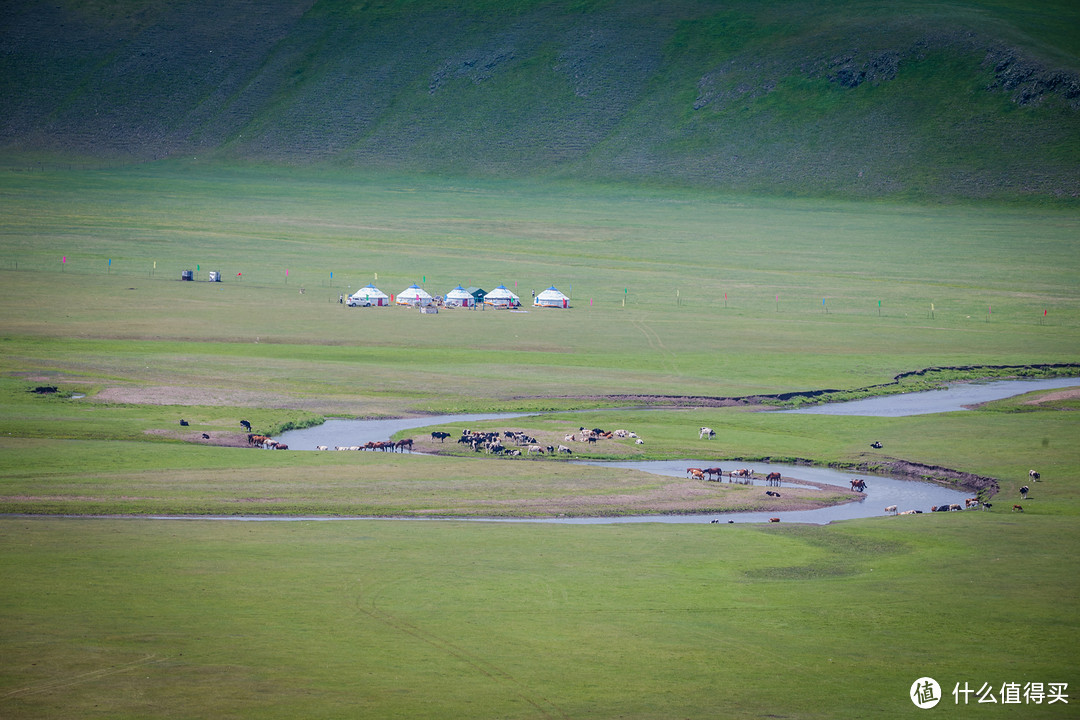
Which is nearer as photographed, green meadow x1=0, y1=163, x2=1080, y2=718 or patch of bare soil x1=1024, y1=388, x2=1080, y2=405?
green meadow x1=0, y1=163, x2=1080, y2=718

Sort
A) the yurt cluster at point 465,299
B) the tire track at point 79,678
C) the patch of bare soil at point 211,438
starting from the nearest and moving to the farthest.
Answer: the tire track at point 79,678
the patch of bare soil at point 211,438
the yurt cluster at point 465,299

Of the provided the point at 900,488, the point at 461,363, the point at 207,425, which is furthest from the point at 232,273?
the point at 900,488

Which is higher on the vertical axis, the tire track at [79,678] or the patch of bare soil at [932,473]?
the patch of bare soil at [932,473]

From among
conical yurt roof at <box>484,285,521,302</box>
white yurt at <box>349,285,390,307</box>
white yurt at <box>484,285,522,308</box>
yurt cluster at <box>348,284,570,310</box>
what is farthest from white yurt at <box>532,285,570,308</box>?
white yurt at <box>349,285,390,307</box>

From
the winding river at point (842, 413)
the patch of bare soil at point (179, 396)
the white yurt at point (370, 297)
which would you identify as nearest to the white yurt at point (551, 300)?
the white yurt at point (370, 297)

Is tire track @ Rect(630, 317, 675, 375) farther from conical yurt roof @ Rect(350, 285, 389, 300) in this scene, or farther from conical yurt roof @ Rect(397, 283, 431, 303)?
conical yurt roof @ Rect(350, 285, 389, 300)

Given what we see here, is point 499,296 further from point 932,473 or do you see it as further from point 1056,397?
point 932,473

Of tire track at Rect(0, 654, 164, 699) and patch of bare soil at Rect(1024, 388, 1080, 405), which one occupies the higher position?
patch of bare soil at Rect(1024, 388, 1080, 405)

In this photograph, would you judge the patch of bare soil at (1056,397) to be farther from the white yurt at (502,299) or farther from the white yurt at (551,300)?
the white yurt at (502,299)
